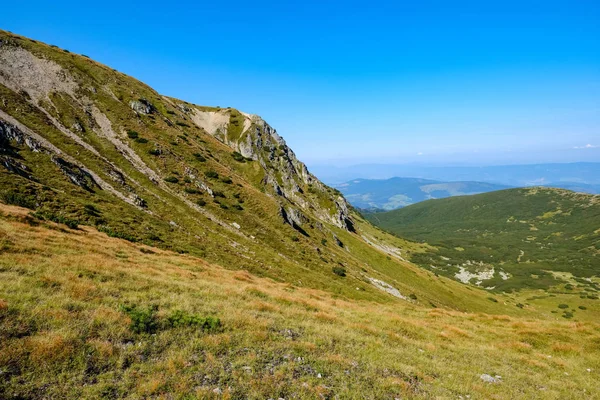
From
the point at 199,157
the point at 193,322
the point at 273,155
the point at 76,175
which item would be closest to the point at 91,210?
the point at 76,175

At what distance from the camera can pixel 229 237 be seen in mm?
44906

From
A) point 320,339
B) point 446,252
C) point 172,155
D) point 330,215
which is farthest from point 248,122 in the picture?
point 446,252

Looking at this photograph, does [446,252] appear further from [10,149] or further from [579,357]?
[10,149]

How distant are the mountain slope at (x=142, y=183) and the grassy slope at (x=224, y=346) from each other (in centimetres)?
1517

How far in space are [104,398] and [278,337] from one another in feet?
22.7

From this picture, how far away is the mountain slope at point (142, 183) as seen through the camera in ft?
116

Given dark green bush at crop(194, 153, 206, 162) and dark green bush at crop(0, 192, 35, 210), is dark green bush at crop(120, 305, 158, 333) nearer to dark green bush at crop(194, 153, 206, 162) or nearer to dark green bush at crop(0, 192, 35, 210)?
dark green bush at crop(0, 192, 35, 210)

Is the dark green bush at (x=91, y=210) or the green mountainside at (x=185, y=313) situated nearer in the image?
the green mountainside at (x=185, y=313)

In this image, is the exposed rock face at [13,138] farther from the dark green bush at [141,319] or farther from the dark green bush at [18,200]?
the dark green bush at [141,319]

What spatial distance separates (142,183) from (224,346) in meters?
46.5

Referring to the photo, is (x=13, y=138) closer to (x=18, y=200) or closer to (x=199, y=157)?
(x=18, y=200)

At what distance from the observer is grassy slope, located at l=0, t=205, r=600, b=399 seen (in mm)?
8422

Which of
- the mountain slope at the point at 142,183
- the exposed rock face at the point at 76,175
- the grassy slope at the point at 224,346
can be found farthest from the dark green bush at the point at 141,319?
the exposed rock face at the point at 76,175

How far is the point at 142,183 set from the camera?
49406mm
